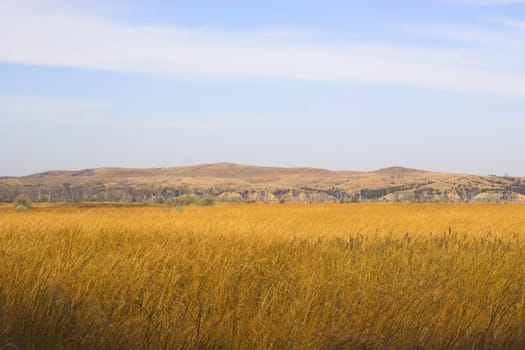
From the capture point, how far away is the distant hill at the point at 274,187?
82.2 metres

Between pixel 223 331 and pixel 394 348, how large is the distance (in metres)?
1.27

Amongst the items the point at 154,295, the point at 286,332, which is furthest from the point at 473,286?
the point at 154,295

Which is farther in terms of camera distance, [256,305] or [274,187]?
[274,187]

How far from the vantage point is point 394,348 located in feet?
15.4

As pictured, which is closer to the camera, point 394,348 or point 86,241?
point 394,348

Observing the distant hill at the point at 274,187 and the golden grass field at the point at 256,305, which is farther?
the distant hill at the point at 274,187

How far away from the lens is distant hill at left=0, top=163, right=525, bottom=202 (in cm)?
8225

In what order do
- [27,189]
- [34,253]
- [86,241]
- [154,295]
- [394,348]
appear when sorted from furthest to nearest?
[27,189], [86,241], [34,253], [154,295], [394,348]

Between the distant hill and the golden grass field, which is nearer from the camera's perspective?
the golden grass field

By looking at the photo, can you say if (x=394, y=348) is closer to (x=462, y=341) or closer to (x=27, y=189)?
(x=462, y=341)

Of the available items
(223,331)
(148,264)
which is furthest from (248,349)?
(148,264)

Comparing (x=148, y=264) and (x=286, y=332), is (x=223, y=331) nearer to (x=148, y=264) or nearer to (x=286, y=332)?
(x=286, y=332)

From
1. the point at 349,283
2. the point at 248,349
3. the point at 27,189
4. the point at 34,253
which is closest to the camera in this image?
the point at 248,349

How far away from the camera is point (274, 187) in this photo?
111 m
